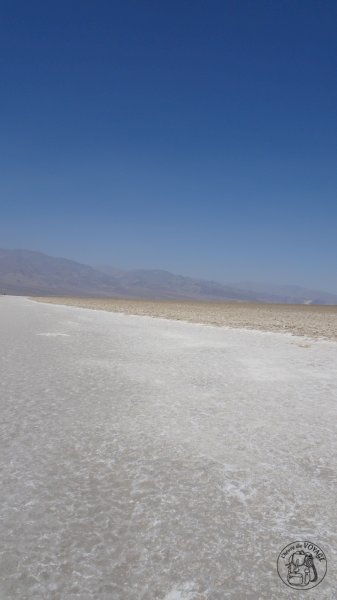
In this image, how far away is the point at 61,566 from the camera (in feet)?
8.32

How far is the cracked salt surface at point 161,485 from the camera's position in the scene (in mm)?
2477

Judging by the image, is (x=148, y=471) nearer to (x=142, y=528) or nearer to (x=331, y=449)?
(x=142, y=528)

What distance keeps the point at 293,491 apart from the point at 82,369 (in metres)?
6.26

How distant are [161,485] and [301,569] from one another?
1.42 metres

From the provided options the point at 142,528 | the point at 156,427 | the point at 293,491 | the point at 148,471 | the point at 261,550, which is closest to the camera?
the point at 261,550

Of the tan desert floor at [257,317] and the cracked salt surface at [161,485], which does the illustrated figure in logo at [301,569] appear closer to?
the cracked salt surface at [161,485]

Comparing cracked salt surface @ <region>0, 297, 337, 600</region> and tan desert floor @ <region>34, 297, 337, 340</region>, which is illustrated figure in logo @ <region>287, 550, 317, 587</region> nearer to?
cracked salt surface @ <region>0, 297, 337, 600</region>

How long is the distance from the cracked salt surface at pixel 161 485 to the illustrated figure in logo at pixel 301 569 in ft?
0.29

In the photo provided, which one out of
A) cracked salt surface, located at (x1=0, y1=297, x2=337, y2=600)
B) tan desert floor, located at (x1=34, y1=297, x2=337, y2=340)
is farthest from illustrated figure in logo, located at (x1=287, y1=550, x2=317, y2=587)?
tan desert floor, located at (x1=34, y1=297, x2=337, y2=340)

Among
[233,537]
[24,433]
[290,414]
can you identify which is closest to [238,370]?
[290,414]

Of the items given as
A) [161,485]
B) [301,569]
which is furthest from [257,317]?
[301,569]

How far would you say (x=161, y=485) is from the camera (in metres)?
3.62

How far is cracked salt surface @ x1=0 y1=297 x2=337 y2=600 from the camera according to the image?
2.48 metres

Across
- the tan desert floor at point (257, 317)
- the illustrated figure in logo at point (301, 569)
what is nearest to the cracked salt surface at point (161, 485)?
the illustrated figure in logo at point (301, 569)
